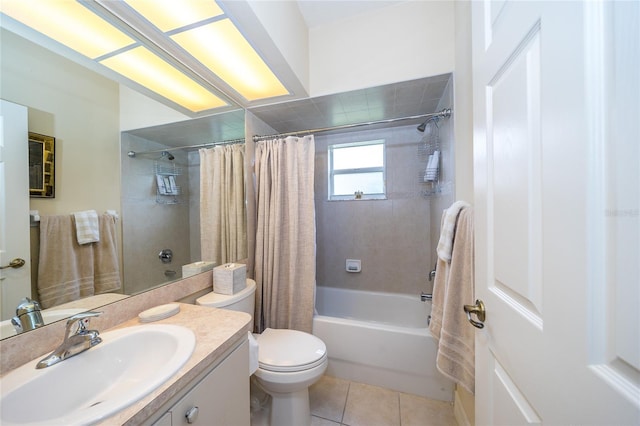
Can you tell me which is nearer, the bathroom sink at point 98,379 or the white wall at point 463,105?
the bathroom sink at point 98,379

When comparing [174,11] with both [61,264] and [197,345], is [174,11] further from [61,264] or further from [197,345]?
[197,345]

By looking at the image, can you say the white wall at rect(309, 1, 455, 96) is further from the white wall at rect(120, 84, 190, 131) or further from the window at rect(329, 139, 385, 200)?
the white wall at rect(120, 84, 190, 131)

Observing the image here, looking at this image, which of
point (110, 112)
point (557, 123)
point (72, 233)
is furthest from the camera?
point (110, 112)

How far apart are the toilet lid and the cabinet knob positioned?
58 centimetres

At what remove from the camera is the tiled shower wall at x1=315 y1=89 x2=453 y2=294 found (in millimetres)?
2123

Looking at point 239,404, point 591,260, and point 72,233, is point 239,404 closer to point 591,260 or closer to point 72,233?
point 72,233

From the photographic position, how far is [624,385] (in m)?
0.29

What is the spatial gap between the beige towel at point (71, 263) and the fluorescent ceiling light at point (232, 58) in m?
1.03

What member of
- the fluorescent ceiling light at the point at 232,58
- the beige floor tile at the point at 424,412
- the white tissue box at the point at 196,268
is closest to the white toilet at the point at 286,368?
the white tissue box at the point at 196,268

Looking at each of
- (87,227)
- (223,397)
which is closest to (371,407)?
(223,397)

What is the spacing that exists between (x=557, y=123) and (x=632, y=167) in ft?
0.47

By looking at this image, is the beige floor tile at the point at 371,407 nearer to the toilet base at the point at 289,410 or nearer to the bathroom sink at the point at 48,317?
the toilet base at the point at 289,410

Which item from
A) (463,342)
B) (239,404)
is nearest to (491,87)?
(463,342)

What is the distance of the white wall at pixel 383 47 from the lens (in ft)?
4.49
